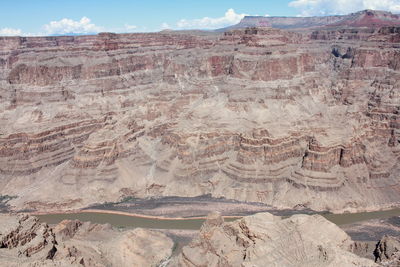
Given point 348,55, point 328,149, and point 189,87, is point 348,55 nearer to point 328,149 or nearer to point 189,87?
point 189,87

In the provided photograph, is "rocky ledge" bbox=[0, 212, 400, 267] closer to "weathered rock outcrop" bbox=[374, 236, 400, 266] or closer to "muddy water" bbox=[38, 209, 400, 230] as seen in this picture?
"weathered rock outcrop" bbox=[374, 236, 400, 266]

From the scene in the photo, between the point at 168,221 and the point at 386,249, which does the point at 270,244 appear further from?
the point at 168,221

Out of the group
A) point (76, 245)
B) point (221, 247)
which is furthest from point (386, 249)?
Result: point (76, 245)

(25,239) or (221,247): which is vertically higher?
(25,239)

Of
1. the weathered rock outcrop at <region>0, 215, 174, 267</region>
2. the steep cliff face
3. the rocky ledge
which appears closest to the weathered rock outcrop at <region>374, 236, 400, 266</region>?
the rocky ledge

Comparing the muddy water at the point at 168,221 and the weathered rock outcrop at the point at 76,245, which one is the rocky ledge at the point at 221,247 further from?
the muddy water at the point at 168,221

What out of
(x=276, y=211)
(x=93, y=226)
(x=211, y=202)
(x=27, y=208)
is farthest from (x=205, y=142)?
(x=27, y=208)
